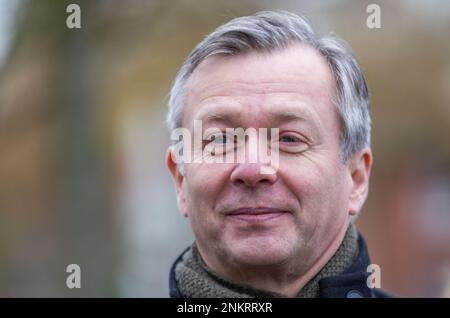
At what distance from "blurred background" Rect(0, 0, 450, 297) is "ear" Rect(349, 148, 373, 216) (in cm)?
281

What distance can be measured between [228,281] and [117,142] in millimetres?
3423

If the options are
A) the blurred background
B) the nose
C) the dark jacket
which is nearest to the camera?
the nose

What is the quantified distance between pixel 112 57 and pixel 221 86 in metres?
3.49

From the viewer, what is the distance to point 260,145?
2363mm

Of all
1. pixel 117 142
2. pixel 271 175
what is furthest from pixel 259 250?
pixel 117 142

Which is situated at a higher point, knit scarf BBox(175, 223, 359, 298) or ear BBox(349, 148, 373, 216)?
ear BBox(349, 148, 373, 216)

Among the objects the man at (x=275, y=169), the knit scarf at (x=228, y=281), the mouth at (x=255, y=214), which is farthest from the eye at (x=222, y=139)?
the knit scarf at (x=228, y=281)

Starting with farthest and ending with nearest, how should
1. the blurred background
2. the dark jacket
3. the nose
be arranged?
the blurred background
the dark jacket
the nose

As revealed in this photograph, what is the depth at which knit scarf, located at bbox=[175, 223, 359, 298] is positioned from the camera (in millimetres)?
2465

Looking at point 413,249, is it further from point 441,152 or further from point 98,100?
point 98,100

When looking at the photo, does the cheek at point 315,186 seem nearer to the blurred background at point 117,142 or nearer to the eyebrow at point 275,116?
the eyebrow at point 275,116

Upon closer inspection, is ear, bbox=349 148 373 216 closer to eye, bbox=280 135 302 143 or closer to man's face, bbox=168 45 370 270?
man's face, bbox=168 45 370 270

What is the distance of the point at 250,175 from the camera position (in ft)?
→ 7.63

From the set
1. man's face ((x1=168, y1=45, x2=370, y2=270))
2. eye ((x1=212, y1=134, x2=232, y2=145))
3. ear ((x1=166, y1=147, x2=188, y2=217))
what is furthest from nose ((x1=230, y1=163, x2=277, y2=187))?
ear ((x1=166, y1=147, x2=188, y2=217))
